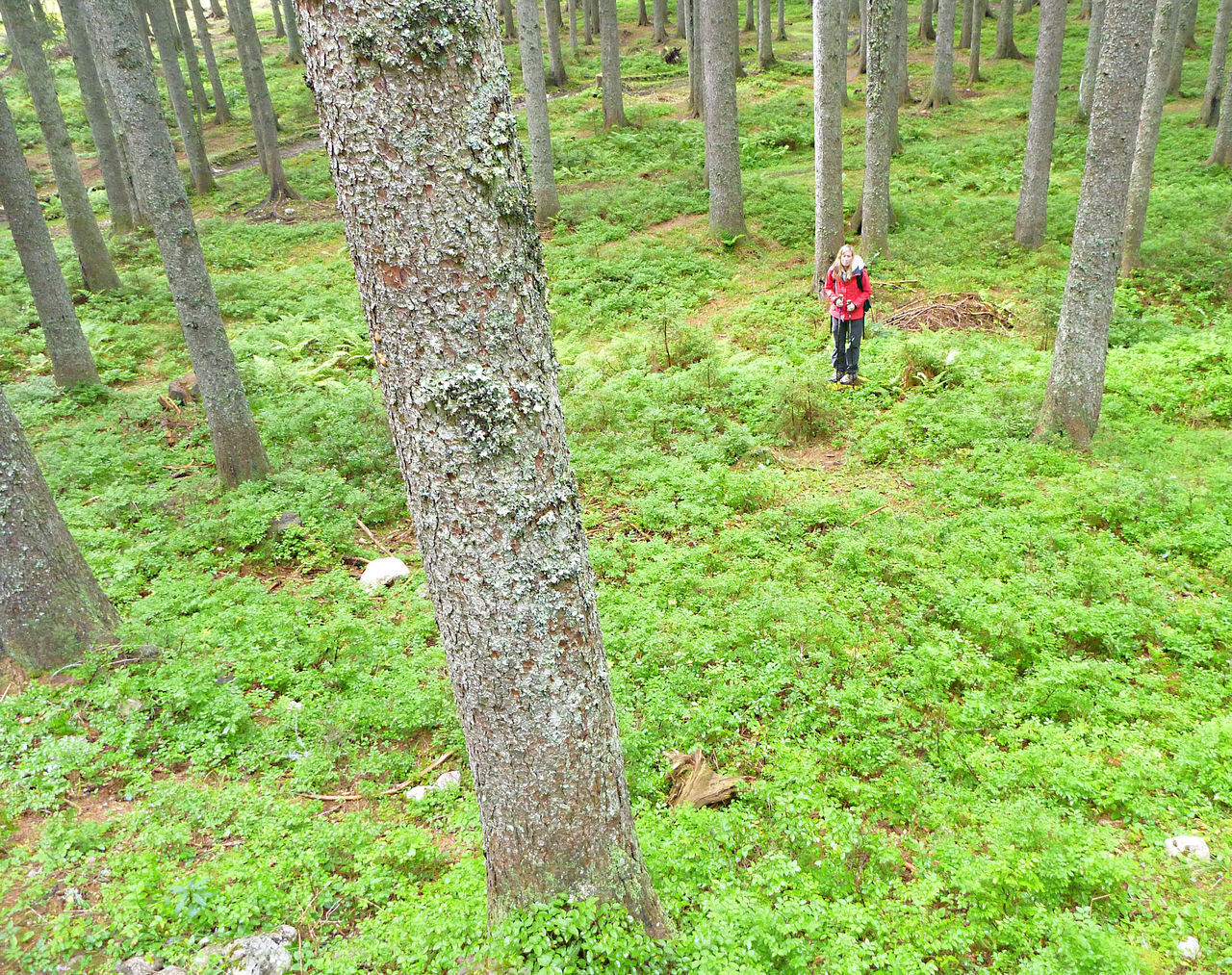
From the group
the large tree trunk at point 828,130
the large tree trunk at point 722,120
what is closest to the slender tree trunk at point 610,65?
the large tree trunk at point 722,120

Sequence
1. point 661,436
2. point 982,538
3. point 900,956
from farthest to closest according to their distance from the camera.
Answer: point 661,436 < point 982,538 < point 900,956

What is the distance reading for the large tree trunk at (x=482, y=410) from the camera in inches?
94.2

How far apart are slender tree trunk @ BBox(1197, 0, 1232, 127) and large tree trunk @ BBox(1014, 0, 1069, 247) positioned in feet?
28.3

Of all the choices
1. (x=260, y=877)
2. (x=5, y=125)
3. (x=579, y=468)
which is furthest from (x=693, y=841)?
(x=5, y=125)

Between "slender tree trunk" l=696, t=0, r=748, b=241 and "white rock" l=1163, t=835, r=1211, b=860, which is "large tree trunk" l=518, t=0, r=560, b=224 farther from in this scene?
"white rock" l=1163, t=835, r=1211, b=860

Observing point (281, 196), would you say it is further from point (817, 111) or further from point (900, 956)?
point (900, 956)

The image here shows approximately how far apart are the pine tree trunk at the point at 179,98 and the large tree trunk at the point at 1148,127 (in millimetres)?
23267

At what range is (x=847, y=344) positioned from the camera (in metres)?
10.5

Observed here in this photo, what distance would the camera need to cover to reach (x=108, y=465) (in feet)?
31.5

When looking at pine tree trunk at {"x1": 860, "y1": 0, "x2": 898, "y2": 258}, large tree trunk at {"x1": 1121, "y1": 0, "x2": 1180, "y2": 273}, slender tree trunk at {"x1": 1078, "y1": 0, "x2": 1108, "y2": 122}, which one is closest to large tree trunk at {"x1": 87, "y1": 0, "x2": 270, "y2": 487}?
pine tree trunk at {"x1": 860, "y1": 0, "x2": 898, "y2": 258}

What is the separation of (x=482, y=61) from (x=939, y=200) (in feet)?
56.9

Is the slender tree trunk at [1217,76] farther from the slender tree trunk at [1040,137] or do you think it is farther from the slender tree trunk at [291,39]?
the slender tree trunk at [291,39]

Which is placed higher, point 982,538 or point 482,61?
point 482,61

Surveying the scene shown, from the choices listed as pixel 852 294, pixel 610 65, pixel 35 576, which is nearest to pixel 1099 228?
pixel 852 294
